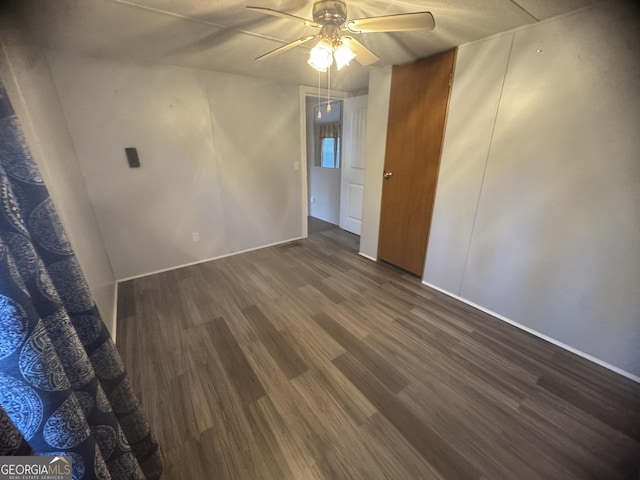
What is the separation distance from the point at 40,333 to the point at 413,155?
2.63 metres

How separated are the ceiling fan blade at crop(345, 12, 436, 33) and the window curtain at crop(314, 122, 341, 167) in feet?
9.12

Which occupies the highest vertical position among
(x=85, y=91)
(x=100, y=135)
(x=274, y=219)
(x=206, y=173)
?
(x=85, y=91)

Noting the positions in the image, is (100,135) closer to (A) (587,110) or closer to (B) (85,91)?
(B) (85,91)

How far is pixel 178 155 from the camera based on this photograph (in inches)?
104

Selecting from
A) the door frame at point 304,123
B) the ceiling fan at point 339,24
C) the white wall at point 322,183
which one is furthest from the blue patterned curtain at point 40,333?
the white wall at point 322,183

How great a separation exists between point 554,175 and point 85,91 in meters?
3.66

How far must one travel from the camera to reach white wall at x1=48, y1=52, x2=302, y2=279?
7.22 feet

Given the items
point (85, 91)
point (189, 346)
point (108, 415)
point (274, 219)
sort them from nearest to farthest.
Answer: point (108, 415) < point (189, 346) < point (85, 91) < point (274, 219)

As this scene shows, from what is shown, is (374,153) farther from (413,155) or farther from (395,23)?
(395,23)

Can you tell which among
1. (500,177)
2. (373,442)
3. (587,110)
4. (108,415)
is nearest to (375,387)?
(373,442)

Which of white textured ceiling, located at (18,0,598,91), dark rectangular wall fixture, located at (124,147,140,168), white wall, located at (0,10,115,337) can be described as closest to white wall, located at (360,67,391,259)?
white textured ceiling, located at (18,0,598,91)

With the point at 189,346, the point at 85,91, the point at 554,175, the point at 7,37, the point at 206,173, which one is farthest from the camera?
the point at 206,173

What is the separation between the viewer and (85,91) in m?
2.10

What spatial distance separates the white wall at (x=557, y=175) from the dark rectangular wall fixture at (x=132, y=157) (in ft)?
9.54
